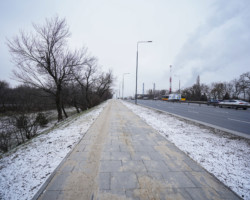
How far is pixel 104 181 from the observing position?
7.34 feet

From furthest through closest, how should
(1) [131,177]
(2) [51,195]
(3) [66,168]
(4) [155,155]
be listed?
1. (4) [155,155]
2. (3) [66,168]
3. (1) [131,177]
4. (2) [51,195]

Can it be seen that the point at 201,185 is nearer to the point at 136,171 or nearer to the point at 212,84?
the point at 136,171

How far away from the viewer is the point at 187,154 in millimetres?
3303

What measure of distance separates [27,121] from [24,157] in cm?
738

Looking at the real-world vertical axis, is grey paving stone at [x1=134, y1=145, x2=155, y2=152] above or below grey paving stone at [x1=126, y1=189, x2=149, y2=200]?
below

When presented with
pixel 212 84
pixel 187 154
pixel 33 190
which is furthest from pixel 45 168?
pixel 212 84

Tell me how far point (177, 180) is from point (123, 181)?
1107mm

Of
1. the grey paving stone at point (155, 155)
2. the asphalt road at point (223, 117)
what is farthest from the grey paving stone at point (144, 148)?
the asphalt road at point (223, 117)

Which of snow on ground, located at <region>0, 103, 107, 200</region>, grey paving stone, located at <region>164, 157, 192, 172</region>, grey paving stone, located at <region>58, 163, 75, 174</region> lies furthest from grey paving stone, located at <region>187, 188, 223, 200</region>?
snow on ground, located at <region>0, 103, 107, 200</region>

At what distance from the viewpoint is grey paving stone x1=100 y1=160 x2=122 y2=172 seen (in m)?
2.60

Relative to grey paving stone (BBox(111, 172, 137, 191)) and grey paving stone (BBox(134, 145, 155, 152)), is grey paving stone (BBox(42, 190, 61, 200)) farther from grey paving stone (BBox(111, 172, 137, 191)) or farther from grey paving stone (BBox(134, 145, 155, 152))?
grey paving stone (BBox(134, 145, 155, 152))

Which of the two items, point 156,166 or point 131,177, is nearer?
point 131,177

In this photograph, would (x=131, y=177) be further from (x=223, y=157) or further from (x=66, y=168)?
(x=223, y=157)

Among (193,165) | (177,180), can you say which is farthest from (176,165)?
(177,180)
